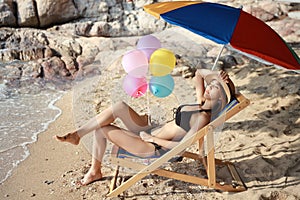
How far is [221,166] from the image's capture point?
3.70 meters

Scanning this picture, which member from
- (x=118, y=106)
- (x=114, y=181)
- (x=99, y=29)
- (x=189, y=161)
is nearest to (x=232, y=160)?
(x=189, y=161)

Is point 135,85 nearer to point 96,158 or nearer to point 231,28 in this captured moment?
point 96,158

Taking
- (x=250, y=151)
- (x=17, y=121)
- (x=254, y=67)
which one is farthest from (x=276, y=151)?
(x=17, y=121)

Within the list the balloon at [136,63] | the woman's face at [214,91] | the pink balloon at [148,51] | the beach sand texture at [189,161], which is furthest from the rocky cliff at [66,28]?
the woman's face at [214,91]

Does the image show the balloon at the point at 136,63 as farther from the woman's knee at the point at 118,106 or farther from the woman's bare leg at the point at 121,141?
the woman's bare leg at the point at 121,141

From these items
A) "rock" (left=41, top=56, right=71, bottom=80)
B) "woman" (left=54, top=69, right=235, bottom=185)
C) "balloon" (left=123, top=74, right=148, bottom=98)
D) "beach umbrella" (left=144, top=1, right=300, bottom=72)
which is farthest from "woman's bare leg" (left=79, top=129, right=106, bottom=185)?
"rock" (left=41, top=56, right=71, bottom=80)

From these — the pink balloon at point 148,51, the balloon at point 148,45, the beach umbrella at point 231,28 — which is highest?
the beach umbrella at point 231,28

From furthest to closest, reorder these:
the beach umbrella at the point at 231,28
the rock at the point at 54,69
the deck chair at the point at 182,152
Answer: the rock at the point at 54,69 < the deck chair at the point at 182,152 < the beach umbrella at the point at 231,28

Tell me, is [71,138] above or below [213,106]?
below

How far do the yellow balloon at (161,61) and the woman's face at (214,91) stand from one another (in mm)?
382

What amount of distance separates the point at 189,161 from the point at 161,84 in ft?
3.09

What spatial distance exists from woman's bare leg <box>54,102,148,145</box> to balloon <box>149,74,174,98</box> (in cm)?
30

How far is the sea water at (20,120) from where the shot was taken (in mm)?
4324

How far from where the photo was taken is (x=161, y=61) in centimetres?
324
